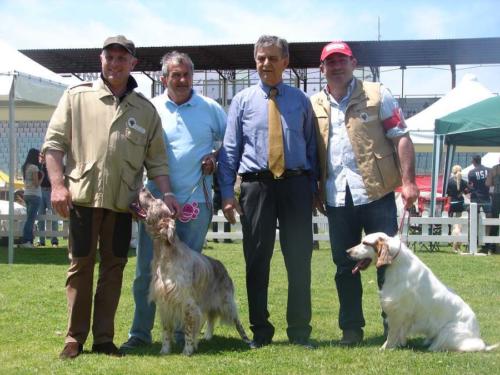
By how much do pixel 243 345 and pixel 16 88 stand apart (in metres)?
6.72

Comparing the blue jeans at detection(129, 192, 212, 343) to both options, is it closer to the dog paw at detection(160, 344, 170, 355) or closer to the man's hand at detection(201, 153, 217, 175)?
the man's hand at detection(201, 153, 217, 175)

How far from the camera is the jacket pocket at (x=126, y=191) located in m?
4.62

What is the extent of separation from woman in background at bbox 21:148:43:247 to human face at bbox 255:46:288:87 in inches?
362

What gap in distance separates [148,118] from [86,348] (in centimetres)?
179

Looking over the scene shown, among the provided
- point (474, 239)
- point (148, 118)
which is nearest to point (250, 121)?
point (148, 118)

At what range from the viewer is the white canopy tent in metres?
10.2

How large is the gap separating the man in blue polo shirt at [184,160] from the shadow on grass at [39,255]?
19.5ft

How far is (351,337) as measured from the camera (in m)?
5.29

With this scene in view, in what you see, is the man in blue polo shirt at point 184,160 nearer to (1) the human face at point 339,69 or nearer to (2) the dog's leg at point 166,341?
(2) the dog's leg at point 166,341

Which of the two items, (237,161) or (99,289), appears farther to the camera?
(237,161)

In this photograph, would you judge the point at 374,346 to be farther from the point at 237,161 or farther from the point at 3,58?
the point at 3,58

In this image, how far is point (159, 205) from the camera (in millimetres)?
4730

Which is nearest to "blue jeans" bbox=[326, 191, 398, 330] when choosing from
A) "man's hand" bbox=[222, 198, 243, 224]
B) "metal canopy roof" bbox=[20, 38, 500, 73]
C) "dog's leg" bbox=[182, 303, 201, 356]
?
"man's hand" bbox=[222, 198, 243, 224]

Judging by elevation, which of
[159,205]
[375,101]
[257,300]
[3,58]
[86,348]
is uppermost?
[3,58]
